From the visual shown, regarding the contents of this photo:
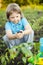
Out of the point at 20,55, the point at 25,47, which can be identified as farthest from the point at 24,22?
the point at 20,55

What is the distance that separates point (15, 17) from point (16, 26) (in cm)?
13

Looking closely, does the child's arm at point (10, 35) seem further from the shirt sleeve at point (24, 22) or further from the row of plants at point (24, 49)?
the shirt sleeve at point (24, 22)

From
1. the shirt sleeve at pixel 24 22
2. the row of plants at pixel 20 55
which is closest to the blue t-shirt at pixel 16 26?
the shirt sleeve at pixel 24 22

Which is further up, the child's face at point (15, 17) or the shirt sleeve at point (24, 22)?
the child's face at point (15, 17)

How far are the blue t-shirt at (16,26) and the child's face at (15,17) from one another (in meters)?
0.04

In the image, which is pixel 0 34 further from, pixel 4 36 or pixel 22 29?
pixel 22 29

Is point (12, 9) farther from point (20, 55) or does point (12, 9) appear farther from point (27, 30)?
point (20, 55)

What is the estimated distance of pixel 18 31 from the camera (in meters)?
2.41

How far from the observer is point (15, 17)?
7.88 ft

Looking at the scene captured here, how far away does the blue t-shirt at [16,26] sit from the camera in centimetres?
241

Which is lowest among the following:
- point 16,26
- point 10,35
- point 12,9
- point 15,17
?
point 10,35

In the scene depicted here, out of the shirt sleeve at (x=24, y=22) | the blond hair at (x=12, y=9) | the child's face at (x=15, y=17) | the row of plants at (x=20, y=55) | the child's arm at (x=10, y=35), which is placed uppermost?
the blond hair at (x=12, y=9)

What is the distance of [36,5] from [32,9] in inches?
3.6

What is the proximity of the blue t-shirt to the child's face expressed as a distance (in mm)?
43
